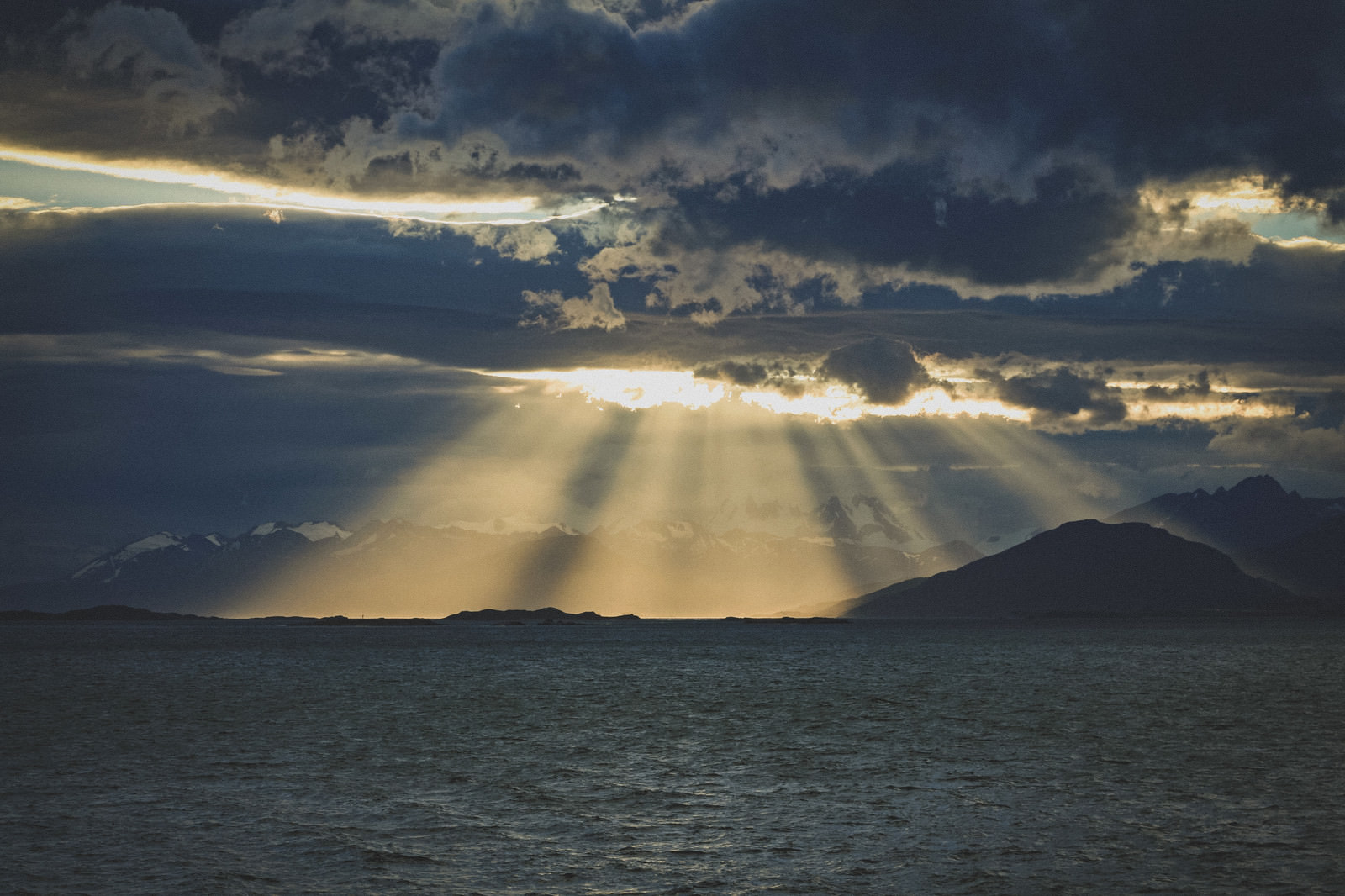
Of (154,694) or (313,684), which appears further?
(313,684)

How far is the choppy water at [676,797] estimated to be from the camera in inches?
1641

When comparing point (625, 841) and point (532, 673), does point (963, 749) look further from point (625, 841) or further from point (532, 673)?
point (532, 673)

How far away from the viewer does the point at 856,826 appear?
166ft

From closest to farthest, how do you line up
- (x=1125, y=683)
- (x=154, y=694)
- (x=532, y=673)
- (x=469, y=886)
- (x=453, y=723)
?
1. (x=469, y=886)
2. (x=453, y=723)
3. (x=154, y=694)
4. (x=1125, y=683)
5. (x=532, y=673)

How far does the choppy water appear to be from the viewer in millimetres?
41688

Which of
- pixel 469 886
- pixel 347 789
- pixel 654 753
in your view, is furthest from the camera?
pixel 654 753

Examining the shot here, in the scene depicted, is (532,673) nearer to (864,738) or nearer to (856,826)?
(864,738)

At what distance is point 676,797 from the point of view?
58.5m

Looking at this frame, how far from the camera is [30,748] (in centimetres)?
7750

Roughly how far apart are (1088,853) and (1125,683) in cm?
10992

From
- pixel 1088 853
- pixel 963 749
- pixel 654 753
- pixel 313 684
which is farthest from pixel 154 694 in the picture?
pixel 1088 853

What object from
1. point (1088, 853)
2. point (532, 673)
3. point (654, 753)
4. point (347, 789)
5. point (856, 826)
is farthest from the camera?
point (532, 673)

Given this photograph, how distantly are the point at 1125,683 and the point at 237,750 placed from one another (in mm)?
110821

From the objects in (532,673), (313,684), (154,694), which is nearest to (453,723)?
(154,694)
